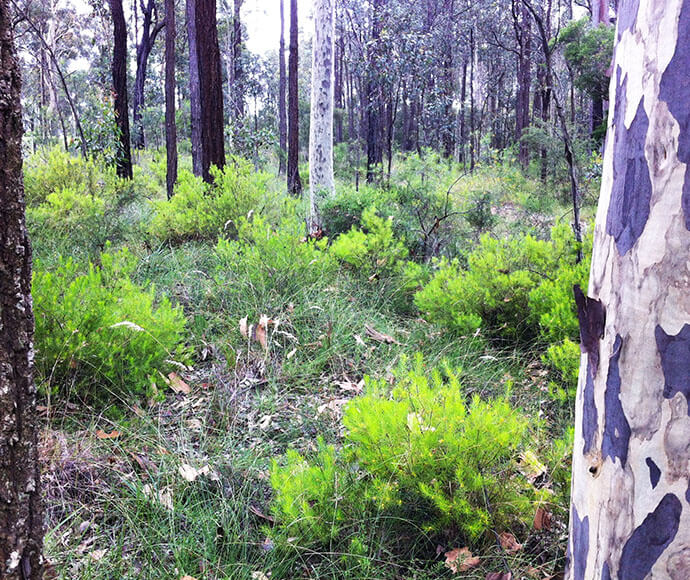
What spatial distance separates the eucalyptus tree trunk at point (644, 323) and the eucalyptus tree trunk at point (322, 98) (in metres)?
6.77

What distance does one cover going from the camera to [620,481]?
121 centimetres

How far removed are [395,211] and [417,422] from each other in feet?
17.1

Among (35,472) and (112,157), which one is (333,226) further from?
(35,472)

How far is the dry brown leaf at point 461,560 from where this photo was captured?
6.12ft

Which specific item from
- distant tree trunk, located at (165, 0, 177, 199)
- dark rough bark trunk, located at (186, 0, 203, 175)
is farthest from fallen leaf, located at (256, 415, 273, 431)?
distant tree trunk, located at (165, 0, 177, 199)

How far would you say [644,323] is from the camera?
1166 mm

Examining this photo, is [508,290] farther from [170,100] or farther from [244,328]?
[170,100]

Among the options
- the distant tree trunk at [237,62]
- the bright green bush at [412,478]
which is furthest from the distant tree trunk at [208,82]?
the distant tree trunk at [237,62]

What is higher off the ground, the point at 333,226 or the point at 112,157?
the point at 112,157

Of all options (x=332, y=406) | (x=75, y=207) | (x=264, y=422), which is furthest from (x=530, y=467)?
(x=75, y=207)

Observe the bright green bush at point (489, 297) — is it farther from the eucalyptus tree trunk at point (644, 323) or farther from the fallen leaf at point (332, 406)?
the eucalyptus tree trunk at point (644, 323)

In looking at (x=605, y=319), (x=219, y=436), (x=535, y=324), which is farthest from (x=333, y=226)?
(x=605, y=319)

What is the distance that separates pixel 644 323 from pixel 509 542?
118cm

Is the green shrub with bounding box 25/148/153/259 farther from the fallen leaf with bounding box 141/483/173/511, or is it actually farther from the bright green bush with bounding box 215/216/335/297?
the fallen leaf with bounding box 141/483/173/511
